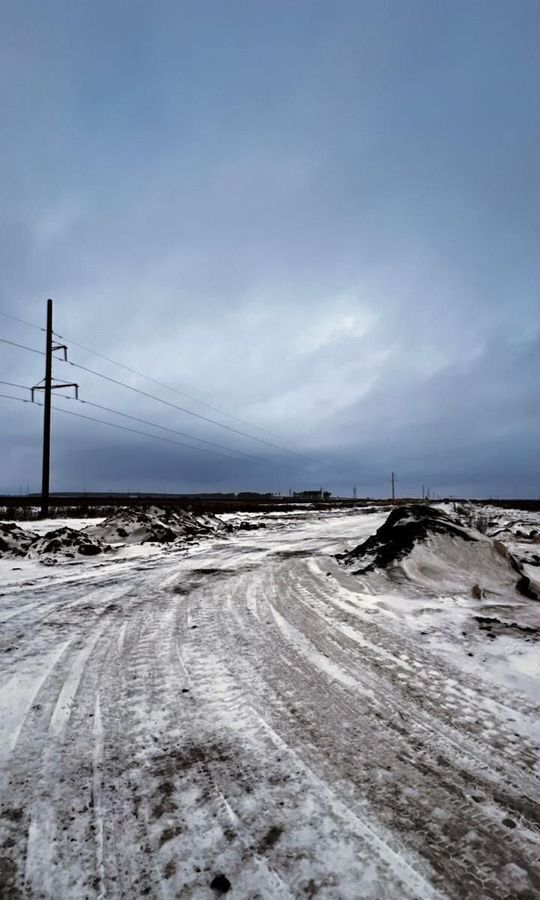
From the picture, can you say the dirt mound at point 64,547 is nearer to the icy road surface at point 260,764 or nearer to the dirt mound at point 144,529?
the dirt mound at point 144,529

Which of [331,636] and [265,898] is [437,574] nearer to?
[331,636]

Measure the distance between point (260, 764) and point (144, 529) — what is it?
1159 cm

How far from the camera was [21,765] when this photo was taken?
2.31 meters

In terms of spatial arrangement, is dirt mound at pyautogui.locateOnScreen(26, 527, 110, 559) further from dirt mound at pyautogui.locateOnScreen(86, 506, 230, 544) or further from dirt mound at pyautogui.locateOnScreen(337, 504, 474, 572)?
dirt mound at pyautogui.locateOnScreen(337, 504, 474, 572)

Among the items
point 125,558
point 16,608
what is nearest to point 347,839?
point 16,608

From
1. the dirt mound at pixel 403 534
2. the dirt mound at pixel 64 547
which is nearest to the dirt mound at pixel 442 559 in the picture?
the dirt mound at pixel 403 534

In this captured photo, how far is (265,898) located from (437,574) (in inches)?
252

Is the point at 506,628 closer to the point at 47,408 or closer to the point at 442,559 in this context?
the point at 442,559

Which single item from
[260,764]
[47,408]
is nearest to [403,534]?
[260,764]

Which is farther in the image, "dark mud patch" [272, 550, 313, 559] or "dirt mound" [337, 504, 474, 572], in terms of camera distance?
"dark mud patch" [272, 550, 313, 559]

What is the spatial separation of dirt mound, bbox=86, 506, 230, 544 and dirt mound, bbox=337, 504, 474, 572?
616cm

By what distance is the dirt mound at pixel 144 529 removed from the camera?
41.8 ft

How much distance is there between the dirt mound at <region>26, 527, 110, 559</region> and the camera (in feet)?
31.5

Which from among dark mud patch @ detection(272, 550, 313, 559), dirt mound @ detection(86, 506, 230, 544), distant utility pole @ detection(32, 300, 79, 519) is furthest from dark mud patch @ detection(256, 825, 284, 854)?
distant utility pole @ detection(32, 300, 79, 519)
